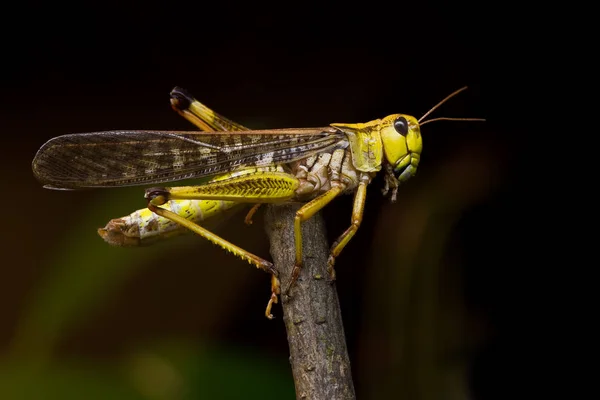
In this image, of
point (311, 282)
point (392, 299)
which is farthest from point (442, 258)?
point (311, 282)

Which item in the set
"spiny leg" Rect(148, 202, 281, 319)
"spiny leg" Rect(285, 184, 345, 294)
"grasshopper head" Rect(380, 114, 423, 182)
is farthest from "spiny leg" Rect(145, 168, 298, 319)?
"grasshopper head" Rect(380, 114, 423, 182)

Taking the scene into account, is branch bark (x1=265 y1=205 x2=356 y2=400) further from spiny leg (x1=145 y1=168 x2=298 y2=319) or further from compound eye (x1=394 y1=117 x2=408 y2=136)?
compound eye (x1=394 y1=117 x2=408 y2=136)

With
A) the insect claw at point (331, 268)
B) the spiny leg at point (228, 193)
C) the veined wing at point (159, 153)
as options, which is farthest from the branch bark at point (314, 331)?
the veined wing at point (159, 153)

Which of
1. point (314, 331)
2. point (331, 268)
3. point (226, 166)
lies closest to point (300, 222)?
point (331, 268)

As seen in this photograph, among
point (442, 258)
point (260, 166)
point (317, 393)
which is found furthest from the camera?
point (442, 258)

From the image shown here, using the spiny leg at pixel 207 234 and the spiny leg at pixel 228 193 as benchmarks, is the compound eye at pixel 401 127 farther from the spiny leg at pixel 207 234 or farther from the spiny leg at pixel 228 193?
the spiny leg at pixel 207 234

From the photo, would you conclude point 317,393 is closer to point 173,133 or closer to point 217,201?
point 217,201
